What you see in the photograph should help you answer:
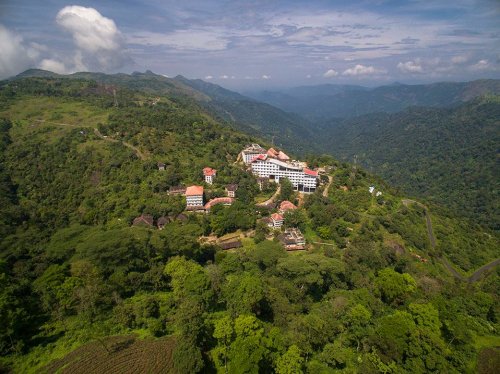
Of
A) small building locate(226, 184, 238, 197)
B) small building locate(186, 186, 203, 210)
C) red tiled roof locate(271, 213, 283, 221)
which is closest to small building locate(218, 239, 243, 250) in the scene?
red tiled roof locate(271, 213, 283, 221)

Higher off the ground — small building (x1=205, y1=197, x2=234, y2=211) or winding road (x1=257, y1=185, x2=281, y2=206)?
small building (x1=205, y1=197, x2=234, y2=211)

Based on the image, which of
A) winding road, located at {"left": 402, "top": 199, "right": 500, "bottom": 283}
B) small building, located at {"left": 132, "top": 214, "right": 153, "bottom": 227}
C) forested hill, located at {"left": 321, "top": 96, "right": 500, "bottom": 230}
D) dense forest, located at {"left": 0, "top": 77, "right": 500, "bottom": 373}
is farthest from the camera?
forested hill, located at {"left": 321, "top": 96, "right": 500, "bottom": 230}

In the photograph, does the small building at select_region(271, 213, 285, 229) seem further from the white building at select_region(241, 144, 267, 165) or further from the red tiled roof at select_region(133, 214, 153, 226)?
the white building at select_region(241, 144, 267, 165)

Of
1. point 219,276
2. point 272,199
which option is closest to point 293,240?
point 272,199

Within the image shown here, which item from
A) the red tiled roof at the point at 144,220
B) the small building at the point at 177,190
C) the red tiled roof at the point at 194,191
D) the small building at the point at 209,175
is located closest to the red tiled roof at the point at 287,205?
the red tiled roof at the point at 194,191

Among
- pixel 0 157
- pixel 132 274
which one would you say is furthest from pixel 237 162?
pixel 0 157

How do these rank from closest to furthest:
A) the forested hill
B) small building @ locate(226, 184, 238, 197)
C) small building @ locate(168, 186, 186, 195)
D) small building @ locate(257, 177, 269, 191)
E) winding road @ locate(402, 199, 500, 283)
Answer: winding road @ locate(402, 199, 500, 283), small building @ locate(168, 186, 186, 195), small building @ locate(226, 184, 238, 197), small building @ locate(257, 177, 269, 191), the forested hill

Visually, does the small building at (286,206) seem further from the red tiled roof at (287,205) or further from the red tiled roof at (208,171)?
the red tiled roof at (208,171)
